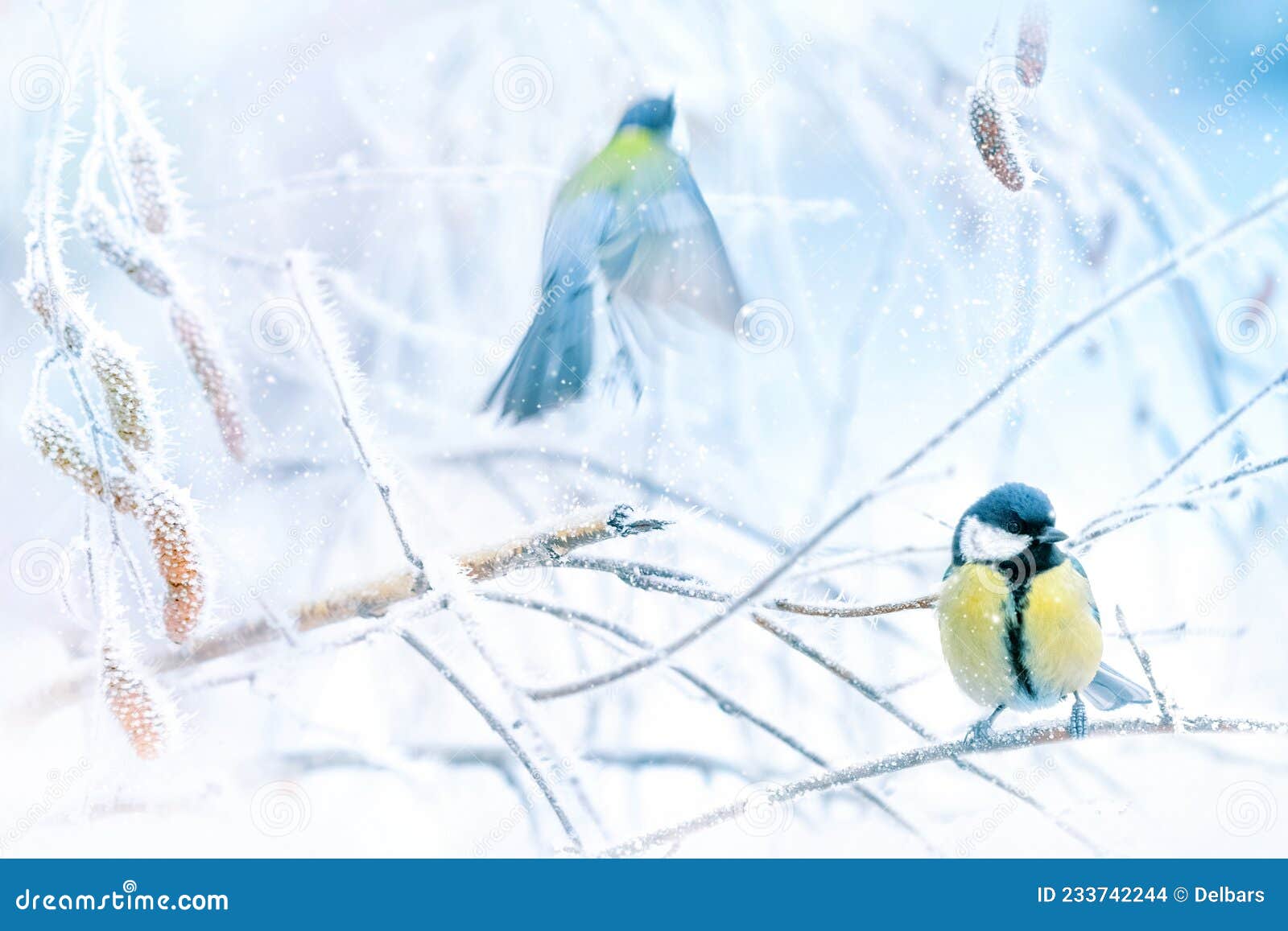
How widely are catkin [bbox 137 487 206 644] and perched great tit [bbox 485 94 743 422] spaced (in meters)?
0.31

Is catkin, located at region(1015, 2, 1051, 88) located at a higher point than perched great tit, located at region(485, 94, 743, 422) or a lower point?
higher

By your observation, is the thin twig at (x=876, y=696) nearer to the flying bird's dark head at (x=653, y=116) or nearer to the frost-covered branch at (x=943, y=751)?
the frost-covered branch at (x=943, y=751)

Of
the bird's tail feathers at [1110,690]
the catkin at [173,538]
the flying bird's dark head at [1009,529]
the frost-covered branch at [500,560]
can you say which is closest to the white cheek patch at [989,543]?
the flying bird's dark head at [1009,529]

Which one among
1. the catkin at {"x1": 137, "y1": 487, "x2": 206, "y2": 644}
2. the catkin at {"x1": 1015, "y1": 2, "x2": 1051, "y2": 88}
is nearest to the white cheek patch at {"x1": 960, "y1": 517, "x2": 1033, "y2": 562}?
the catkin at {"x1": 1015, "y1": 2, "x2": 1051, "y2": 88}

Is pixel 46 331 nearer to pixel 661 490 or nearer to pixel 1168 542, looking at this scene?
pixel 661 490

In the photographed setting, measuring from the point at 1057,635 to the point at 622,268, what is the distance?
0.46 meters

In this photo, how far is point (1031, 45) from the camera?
81 cm

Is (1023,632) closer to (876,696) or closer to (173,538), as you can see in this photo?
(876,696)

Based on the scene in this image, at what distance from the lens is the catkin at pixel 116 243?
649mm

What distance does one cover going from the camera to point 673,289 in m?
0.85

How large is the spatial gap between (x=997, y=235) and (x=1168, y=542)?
0.29 meters

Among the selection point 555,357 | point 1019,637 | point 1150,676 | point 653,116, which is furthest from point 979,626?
point 653,116

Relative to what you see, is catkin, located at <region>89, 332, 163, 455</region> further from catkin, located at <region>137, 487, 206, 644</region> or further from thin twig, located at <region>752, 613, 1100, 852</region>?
thin twig, located at <region>752, 613, 1100, 852</region>

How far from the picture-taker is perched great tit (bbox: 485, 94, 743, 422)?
2.79ft
